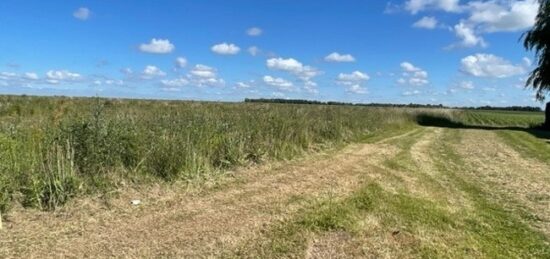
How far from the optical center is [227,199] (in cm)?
719

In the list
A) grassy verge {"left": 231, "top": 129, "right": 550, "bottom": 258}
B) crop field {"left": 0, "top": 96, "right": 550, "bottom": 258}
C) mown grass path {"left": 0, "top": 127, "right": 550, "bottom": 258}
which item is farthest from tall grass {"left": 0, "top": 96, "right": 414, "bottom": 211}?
grassy verge {"left": 231, "top": 129, "right": 550, "bottom": 258}

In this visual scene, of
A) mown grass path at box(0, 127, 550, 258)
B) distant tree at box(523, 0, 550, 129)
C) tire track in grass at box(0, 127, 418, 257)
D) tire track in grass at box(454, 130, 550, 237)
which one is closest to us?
tire track in grass at box(0, 127, 418, 257)

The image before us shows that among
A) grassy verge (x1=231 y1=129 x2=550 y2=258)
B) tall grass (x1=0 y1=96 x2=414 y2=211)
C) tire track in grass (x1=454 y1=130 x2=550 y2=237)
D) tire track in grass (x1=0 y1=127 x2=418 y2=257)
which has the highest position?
tall grass (x1=0 y1=96 x2=414 y2=211)

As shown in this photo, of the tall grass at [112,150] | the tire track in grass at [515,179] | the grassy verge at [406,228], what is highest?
the tall grass at [112,150]

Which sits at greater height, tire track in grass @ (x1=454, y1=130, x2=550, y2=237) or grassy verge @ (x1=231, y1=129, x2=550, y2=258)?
grassy verge @ (x1=231, y1=129, x2=550, y2=258)

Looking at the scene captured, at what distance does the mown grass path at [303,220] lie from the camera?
210 inches

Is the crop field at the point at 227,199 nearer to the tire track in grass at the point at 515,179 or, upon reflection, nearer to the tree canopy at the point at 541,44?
the tire track in grass at the point at 515,179

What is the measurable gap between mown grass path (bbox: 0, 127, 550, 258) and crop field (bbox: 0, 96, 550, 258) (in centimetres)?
2

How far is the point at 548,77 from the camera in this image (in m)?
32.5

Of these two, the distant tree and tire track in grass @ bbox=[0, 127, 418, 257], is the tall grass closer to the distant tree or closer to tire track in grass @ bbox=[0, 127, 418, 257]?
tire track in grass @ bbox=[0, 127, 418, 257]

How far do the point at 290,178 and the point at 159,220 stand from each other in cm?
334

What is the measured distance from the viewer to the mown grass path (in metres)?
5.33

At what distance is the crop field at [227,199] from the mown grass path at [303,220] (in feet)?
0.07

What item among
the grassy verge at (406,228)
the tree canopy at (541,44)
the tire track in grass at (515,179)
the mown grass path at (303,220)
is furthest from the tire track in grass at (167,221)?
the tree canopy at (541,44)
